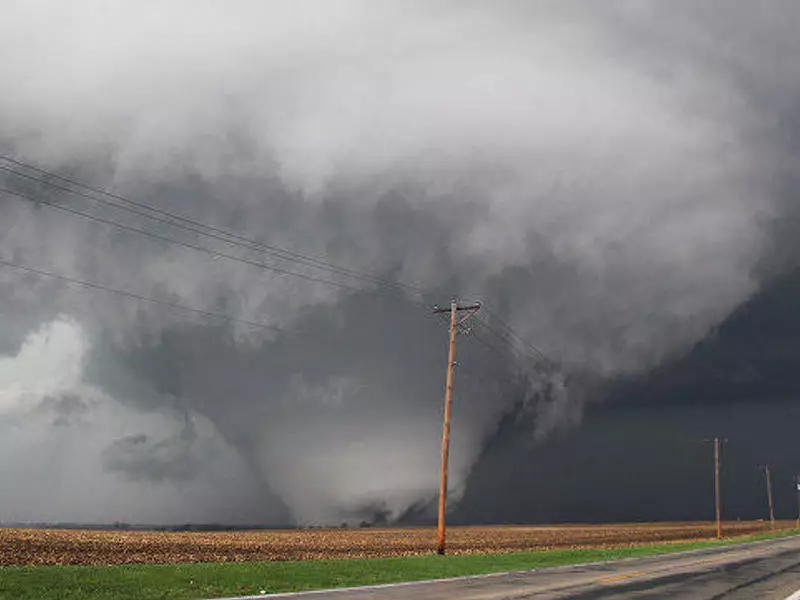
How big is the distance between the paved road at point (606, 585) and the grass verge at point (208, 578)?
80.0 inches

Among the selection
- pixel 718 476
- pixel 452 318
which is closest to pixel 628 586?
pixel 452 318

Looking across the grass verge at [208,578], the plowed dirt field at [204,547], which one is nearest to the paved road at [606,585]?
the grass verge at [208,578]

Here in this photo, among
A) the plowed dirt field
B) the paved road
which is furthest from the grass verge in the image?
the plowed dirt field

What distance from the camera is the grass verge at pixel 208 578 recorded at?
19.1 metres

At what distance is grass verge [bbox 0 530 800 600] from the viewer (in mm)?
19109

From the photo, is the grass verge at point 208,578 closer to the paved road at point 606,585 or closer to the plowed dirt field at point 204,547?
the paved road at point 606,585

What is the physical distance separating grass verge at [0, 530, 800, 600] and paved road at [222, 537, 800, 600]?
6.66 ft

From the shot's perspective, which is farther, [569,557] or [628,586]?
[569,557]

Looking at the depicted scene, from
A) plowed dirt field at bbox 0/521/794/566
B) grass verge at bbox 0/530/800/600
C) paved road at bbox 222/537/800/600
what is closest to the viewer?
grass verge at bbox 0/530/800/600

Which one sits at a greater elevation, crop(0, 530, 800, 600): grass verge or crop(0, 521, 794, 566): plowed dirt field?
crop(0, 530, 800, 600): grass verge

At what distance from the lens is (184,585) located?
69.4ft

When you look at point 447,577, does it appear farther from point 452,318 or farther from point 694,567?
point 452,318

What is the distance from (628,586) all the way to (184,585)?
13706 mm

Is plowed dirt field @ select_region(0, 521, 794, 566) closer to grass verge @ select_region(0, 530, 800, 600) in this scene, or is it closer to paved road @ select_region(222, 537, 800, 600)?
grass verge @ select_region(0, 530, 800, 600)
